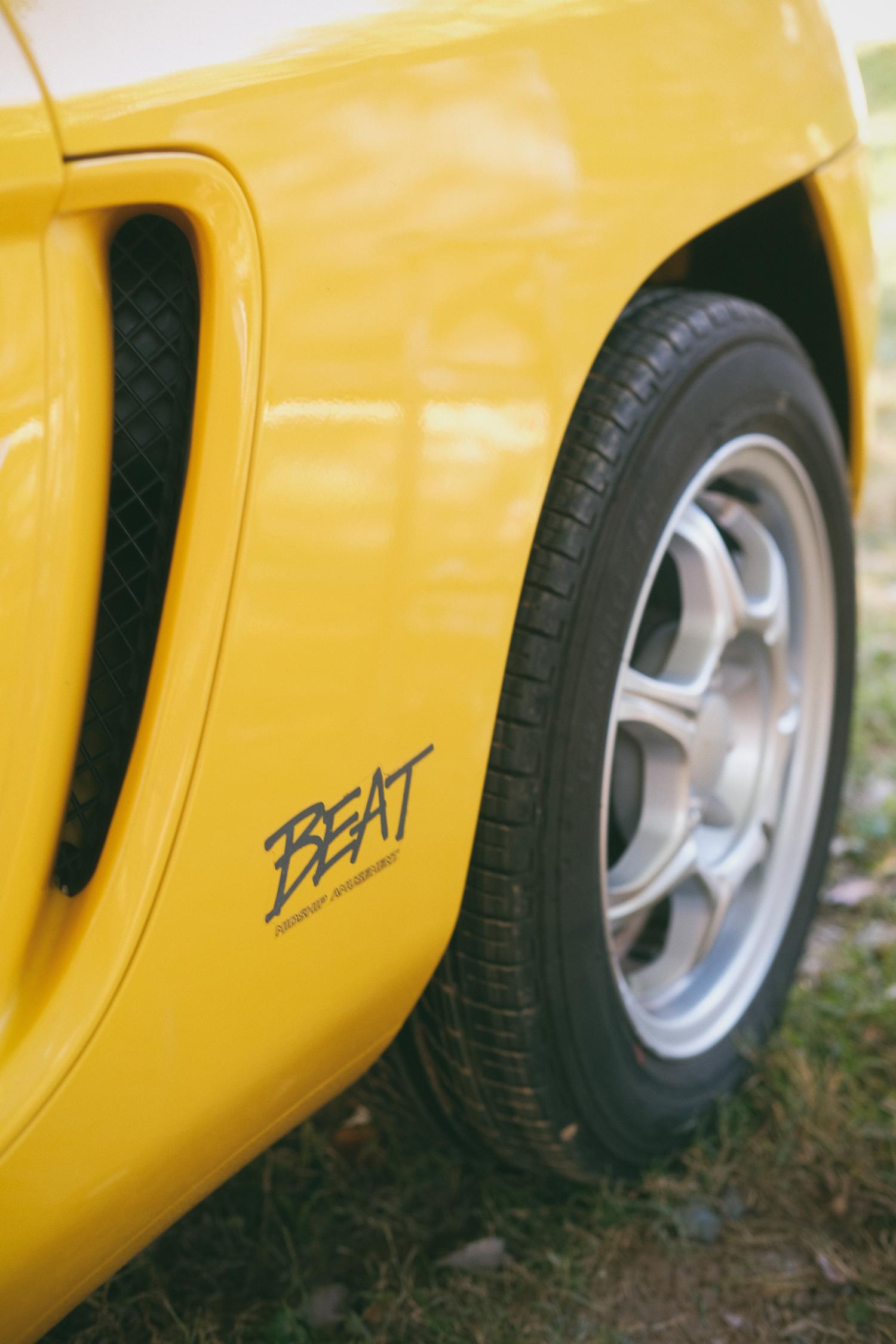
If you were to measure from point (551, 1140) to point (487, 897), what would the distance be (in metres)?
0.35

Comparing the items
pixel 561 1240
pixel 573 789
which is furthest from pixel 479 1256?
pixel 573 789

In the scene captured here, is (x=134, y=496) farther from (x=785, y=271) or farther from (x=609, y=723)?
(x=785, y=271)

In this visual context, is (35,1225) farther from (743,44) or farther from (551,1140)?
(743,44)

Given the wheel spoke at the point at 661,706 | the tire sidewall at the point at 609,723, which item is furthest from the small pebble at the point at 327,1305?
the wheel spoke at the point at 661,706

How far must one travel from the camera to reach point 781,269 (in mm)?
1632

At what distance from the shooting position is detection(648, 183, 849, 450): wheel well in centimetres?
153

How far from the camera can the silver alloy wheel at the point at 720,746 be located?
1.49 m

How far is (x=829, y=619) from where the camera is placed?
1.79 metres

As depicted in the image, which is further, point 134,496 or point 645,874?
point 645,874

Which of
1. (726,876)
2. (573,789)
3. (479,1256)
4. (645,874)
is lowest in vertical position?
(479,1256)

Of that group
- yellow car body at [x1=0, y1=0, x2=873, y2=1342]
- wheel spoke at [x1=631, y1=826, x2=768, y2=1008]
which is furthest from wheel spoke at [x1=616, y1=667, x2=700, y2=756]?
yellow car body at [x1=0, y1=0, x2=873, y2=1342]

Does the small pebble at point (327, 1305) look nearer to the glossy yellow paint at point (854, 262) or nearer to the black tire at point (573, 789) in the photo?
the black tire at point (573, 789)

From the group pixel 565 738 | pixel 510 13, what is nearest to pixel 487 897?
pixel 565 738

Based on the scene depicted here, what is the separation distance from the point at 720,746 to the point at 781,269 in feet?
2.20
